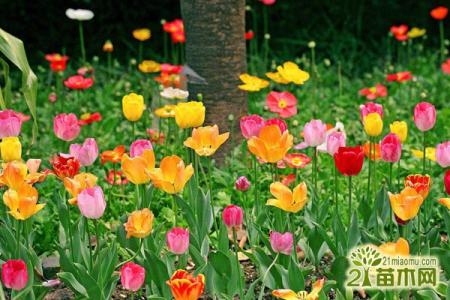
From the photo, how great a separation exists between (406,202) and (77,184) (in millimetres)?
846

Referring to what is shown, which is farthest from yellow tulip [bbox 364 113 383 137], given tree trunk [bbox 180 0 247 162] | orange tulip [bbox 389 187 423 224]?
tree trunk [bbox 180 0 247 162]

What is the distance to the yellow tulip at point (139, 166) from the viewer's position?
264 centimetres

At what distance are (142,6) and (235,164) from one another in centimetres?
277

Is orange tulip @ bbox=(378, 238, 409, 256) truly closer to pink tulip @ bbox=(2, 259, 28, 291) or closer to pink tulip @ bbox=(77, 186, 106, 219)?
pink tulip @ bbox=(77, 186, 106, 219)

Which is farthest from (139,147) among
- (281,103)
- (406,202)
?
(281,103)

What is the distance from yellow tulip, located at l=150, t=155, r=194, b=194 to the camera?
8.52ft

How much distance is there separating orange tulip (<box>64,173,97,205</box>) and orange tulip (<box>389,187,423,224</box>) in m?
0.79

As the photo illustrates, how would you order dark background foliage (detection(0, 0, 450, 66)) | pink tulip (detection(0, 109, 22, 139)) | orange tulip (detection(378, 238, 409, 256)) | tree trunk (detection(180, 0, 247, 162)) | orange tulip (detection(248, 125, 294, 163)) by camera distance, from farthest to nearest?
dark background foliage (detection(0, 0, 450, 66)), tree trunk (detection(180, 0, 247, 162)), pink tulip (detection(0, 109, 22, 139)), orange tulip (detection(248, 125, 294, 163)), orange tulip (detection(378, 238, 409, 256))

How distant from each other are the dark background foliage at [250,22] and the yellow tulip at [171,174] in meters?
3.67

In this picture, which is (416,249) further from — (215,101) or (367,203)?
(215,101)

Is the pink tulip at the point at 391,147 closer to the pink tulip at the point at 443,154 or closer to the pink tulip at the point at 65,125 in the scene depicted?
the pink tulip at the point at 443,154

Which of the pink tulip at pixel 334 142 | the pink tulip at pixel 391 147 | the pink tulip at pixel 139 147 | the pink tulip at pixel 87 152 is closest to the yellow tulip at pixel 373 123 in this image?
the pink tulip at pixel 391 147

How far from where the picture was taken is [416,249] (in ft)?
9.02

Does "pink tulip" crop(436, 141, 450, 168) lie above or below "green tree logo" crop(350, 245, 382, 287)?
above
